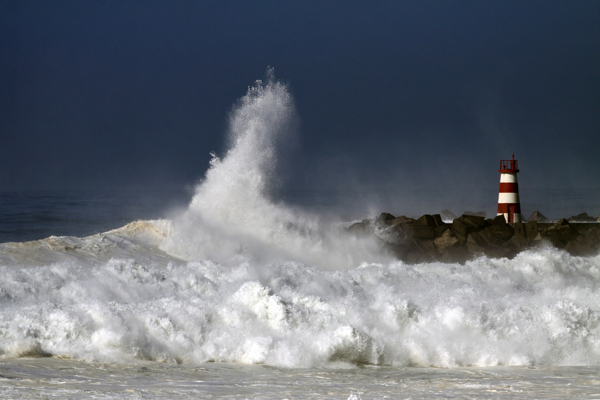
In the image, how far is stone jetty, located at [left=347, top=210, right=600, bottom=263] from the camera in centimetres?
1031

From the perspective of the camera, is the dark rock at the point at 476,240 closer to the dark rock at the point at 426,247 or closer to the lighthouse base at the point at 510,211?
the dark rock at the point at 426,247

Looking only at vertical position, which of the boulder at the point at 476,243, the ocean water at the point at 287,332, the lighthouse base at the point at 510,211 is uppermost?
the lighthouse base at the point at 510,211

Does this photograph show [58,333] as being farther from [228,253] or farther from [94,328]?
[228,253]

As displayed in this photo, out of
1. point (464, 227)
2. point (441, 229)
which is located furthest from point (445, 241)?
point (464, 227)

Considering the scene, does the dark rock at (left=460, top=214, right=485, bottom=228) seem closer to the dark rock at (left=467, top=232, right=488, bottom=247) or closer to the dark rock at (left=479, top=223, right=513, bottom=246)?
the dark rock at (left=479, top=223, right=513, bottom=246)

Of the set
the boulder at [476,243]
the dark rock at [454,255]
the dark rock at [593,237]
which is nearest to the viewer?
the dark rock at [454,255]

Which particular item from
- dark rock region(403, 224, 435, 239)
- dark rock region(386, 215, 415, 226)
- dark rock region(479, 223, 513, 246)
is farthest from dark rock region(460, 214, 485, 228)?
dark rock region(386, 215, 415, 226)

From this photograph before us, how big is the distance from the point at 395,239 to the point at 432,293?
5131 mm

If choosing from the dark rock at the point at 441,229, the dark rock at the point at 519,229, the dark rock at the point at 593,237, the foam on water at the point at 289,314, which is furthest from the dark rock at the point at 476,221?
the foam on water at the point at 289,314

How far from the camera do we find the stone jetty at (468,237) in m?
10.3

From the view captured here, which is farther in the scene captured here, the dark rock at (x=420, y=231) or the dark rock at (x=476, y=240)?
the dark rock at (x=420, y=231)

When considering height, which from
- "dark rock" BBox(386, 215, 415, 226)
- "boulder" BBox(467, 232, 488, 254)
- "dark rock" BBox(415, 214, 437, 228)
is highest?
"dark rock" BBox(386, 215, 415, 226)

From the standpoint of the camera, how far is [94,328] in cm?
457

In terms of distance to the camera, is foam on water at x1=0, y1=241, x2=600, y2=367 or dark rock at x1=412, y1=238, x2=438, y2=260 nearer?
foam on water at x1=0, y1=241, x2=600, y2=367
